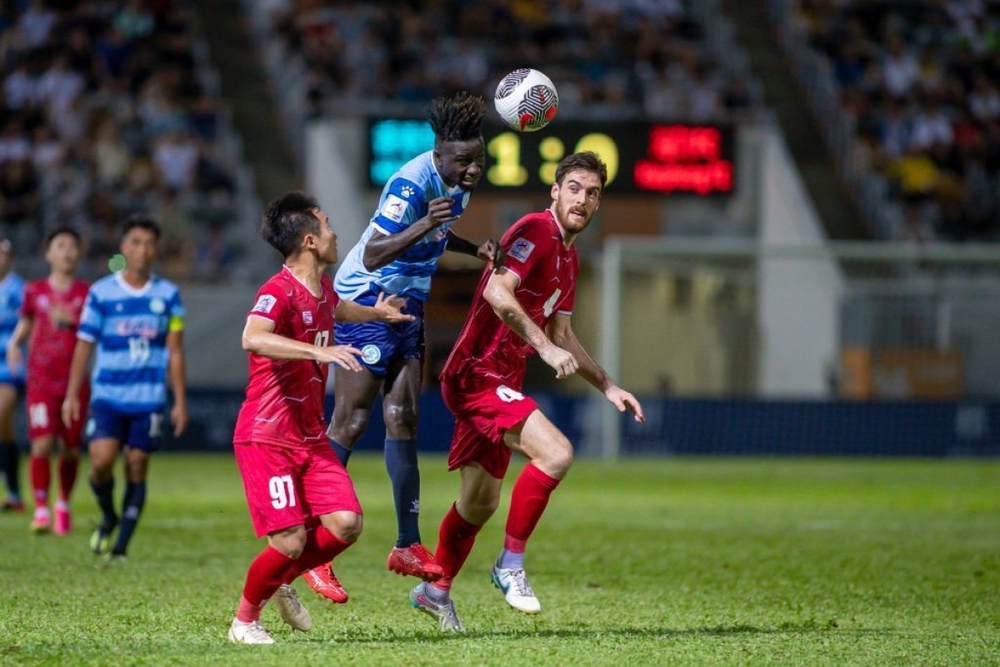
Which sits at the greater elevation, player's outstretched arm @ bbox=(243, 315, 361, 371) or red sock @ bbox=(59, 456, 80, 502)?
player's outstretched arm @ bbox=(243, 315, 361, 371)

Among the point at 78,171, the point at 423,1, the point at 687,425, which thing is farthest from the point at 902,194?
the point at 78,171

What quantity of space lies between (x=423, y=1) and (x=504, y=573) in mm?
21075

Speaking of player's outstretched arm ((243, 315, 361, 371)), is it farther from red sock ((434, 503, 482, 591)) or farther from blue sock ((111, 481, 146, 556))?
blue sock ((111, 481, 146, 556))

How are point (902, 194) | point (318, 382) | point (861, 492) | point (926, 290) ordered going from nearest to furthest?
point (318, 382) < point (861, 492) < point (926, 290) < point (902, 194)

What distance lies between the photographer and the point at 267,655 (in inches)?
258

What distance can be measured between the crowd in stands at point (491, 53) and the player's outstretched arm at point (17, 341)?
11643 millimetres

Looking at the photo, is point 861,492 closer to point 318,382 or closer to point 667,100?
point 667,100

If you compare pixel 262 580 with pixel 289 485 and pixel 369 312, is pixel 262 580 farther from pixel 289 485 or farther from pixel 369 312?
pixel 369 312

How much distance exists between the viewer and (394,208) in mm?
8039

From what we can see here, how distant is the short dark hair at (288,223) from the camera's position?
704cm

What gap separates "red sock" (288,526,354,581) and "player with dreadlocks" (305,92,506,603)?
717mm

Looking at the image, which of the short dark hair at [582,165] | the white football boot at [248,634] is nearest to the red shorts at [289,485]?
the white football boot at [248,634]

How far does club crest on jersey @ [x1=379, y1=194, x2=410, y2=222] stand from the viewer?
8016 millimetres

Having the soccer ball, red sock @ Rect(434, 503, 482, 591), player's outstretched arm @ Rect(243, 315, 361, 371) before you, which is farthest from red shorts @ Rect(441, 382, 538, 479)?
the soccer ball
